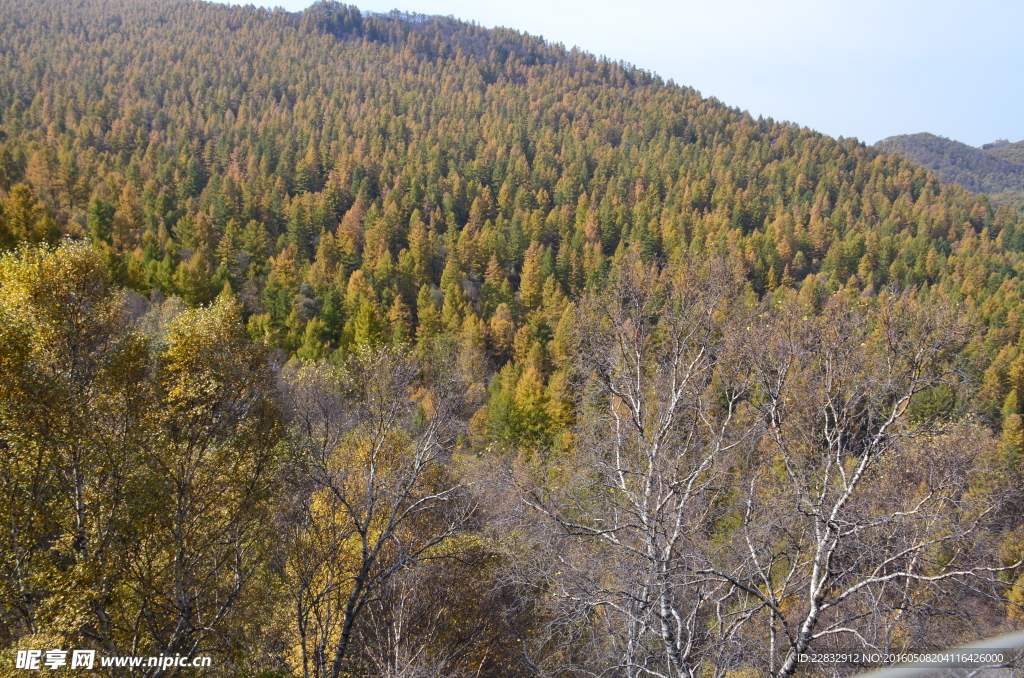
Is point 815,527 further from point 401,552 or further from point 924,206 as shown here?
point 924,206

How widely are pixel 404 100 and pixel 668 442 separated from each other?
161453 millimetres

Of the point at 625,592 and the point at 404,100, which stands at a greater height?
the point at 404,100

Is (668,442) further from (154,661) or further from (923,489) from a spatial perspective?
(154,661)

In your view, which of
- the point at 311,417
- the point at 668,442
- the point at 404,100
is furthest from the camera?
the point at 404,100

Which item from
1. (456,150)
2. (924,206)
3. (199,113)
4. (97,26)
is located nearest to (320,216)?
(456,150)

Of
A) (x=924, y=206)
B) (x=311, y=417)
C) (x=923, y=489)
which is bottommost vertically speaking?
(x=311, y=417)

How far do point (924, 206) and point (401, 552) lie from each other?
12912cm

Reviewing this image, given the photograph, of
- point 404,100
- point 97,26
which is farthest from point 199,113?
point 97,26

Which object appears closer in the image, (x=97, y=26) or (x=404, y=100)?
(x=404, y=100)

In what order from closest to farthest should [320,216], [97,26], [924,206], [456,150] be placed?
1. [320,216]
2. [924,206]
3. [456,150]
4. [97,26]

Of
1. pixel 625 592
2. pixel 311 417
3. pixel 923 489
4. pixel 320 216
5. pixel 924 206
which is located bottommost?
pixel 320 216

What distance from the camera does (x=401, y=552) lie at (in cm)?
965

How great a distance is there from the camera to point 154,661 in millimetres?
7469

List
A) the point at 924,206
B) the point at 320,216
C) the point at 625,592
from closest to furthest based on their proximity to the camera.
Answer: the point at 625,592
the point at 320,216
the point at 924,206
